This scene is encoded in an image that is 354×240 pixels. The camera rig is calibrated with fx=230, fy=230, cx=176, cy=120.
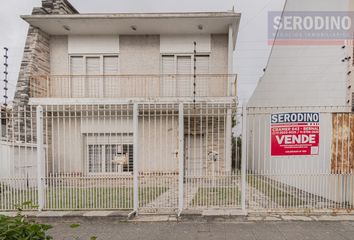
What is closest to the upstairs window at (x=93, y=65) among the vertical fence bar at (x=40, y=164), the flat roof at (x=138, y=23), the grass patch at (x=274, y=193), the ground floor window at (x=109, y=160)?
the flat roof at (x=138, y=23)

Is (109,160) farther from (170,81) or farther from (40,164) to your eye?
(170,81)

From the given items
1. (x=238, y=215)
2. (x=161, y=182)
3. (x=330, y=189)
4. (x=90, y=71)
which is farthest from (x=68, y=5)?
(x=330, y=189)

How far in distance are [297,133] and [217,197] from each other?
2.49 meters

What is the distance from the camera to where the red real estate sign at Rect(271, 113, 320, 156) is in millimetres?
4898

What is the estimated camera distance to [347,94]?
5723mm

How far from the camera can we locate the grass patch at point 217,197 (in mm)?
5574

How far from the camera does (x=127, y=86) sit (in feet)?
33.7

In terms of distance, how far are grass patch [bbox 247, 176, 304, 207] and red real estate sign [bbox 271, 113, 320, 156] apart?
1.38 m

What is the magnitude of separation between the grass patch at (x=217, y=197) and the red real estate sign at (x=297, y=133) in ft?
5.51

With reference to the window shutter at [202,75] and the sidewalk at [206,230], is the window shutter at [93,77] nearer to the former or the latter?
the window shutter at [202,75]

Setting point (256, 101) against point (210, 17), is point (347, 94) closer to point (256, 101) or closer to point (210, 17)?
point (210, 17)

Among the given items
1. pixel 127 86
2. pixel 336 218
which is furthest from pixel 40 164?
pixel 336 218

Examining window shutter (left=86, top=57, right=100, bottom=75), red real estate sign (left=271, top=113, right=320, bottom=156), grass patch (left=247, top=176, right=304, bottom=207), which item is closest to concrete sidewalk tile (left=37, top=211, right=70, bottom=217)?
grass patch (left=247, top=176, right=304, bottom=207)

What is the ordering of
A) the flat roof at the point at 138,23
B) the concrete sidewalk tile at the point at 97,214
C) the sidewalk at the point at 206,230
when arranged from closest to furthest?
the sidewalk at the point at 206,230, the concrete sidewalk tile at the point at 97,214, the flat roof at the point at 138,23
